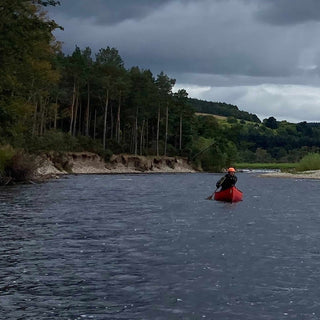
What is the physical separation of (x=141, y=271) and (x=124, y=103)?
334ft

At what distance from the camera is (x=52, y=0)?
4203cm

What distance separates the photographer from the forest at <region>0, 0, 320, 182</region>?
142 ft

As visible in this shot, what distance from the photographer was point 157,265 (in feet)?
49.2

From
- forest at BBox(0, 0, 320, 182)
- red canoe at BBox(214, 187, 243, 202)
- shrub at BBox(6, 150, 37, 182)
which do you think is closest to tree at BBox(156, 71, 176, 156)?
forest at BBox(0, 0, 320, 182)

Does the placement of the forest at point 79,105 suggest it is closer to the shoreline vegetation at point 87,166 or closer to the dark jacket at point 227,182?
the shoreline vegetation at point 87,166

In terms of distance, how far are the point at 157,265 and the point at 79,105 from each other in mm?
101098

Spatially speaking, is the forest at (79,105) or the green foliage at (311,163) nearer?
the forest at (79,105)

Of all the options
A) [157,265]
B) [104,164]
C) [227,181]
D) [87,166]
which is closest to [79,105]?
[104,164]

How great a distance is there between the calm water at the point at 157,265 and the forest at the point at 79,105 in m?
18.6

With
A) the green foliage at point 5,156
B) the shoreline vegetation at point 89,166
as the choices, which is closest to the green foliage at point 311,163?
the shoreline vegetation at point 89,166

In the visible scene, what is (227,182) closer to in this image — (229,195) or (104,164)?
(229,195)

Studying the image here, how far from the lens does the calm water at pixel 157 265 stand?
10.9m

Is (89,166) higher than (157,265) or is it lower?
higher

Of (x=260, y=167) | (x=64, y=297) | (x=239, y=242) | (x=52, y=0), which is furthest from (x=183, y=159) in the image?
(x=64, y=297)
